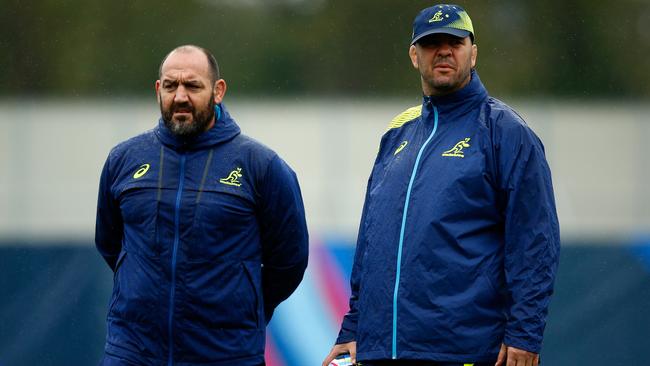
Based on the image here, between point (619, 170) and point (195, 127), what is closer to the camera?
point (195, 127)

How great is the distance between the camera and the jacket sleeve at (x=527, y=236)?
2.76 meters

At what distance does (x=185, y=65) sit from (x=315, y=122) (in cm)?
282

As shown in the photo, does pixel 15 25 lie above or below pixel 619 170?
above

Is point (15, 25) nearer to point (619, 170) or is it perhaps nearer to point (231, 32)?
point (231, 32)

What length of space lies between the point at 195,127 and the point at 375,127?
2.92 meters

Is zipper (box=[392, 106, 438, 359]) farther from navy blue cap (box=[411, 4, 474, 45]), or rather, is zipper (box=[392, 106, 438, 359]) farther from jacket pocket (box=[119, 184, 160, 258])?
jacket pocket (box=[119, 184, 160, 258])

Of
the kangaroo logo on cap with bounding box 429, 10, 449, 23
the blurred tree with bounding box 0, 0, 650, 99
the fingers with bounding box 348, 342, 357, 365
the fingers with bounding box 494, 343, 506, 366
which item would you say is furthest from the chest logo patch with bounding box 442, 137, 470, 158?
the blurred tree with bounding box 0, 0, 650, 99

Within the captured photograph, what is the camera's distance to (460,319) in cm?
282

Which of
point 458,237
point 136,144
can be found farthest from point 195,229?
point 458,237

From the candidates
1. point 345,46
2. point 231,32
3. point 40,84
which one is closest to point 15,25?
point 40,84

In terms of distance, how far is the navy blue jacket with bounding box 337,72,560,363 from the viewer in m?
2.81

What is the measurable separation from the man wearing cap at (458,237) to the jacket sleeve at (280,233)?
1.48 feet

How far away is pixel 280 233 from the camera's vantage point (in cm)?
347

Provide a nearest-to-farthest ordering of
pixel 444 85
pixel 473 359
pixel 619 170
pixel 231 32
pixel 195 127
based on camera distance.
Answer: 1. pixel 473 359
2. pixel 444 85
3. pixel 195 127
4. pixel 619 170
5. pixel 231 32
